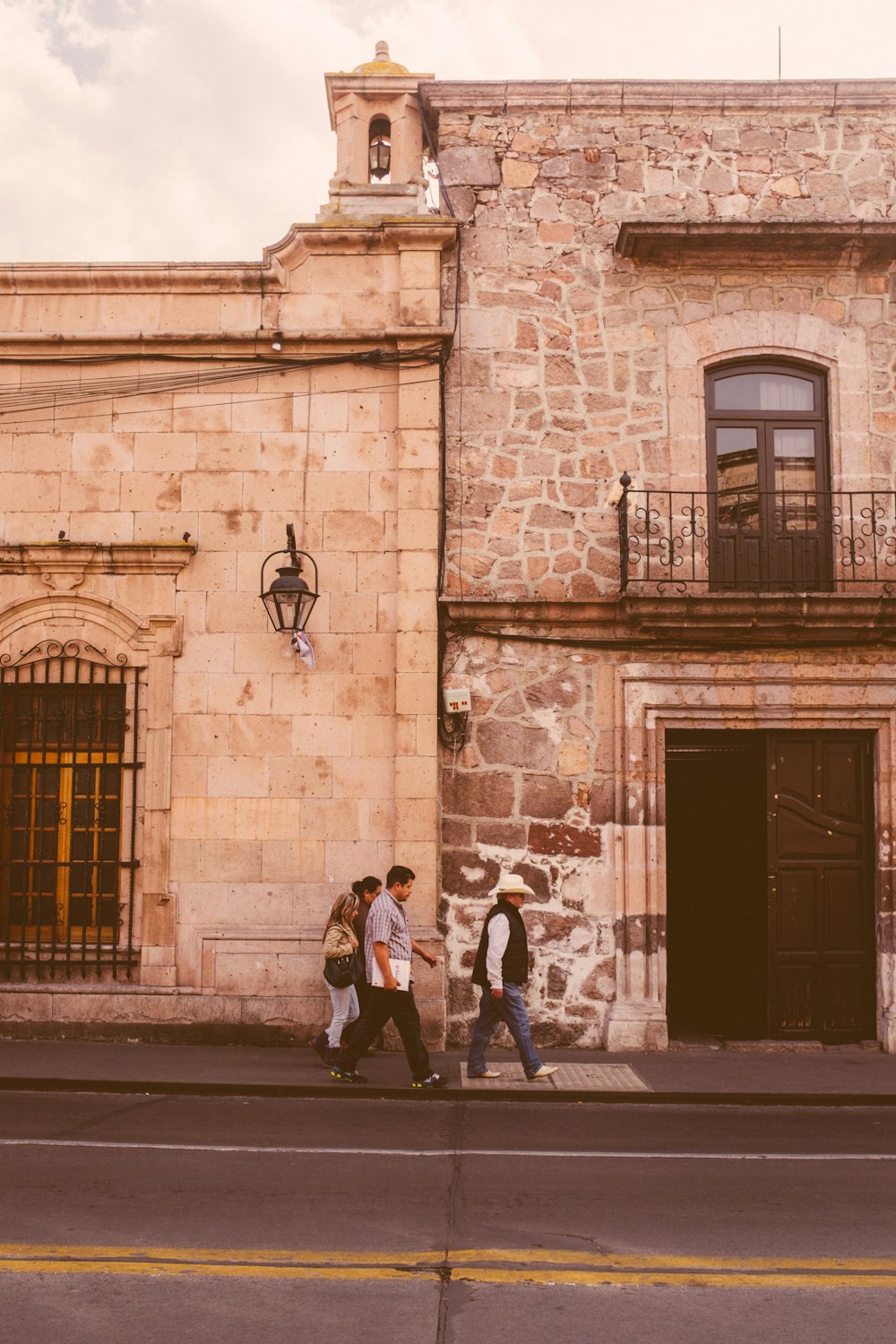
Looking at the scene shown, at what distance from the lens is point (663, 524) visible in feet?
39.4

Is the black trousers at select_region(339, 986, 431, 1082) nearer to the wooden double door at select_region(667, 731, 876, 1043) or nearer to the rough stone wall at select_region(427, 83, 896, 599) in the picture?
the wooden double door at select_region(667, 731, 876, 1043)

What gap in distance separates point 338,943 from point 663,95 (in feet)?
28.8

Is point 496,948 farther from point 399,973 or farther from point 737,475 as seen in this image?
point 737,475

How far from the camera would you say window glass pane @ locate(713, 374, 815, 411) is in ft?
40.5

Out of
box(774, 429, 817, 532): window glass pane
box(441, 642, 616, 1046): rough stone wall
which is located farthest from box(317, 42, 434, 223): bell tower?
box(441, 642, 616, 1046): rough stone wall

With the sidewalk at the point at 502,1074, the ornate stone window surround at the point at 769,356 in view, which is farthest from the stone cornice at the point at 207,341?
the sidewalk at the point at 502,1074

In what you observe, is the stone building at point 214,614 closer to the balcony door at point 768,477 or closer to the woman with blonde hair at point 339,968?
the woman with blonde hair at point 339,968

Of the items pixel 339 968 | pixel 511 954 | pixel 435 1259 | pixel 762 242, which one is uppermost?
pixel 762 242

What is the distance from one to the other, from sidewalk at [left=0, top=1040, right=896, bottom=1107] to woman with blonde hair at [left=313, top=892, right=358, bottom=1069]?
A: 0.21 m

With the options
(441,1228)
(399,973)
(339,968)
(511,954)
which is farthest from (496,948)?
(441,1228)

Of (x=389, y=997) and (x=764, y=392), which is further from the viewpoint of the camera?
(x=764, y=392)

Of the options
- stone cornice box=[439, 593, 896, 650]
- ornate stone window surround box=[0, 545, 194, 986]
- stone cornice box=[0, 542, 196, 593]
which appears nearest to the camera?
stone cornice box=[439, 593, 896, 650]

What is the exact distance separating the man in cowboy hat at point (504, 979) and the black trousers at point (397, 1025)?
60 centimetres

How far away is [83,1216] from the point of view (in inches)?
232
